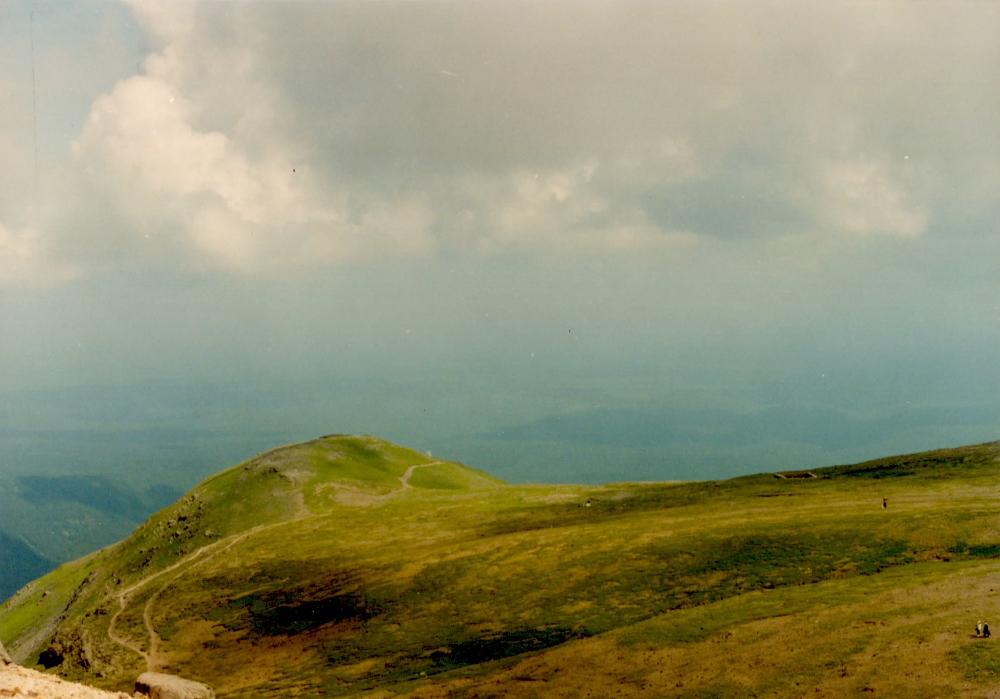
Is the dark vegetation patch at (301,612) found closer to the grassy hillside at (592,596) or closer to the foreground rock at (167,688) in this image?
the grassy hillside at (592,596)

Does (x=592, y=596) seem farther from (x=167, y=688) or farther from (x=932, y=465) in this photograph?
(x=932, y=465)

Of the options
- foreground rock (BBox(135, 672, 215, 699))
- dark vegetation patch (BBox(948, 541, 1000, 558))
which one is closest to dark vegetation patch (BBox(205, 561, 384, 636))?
foreground rock (BBox(135, 672, 215, 699))

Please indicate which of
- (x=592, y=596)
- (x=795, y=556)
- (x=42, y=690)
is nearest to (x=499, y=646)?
(x=592, y=596)

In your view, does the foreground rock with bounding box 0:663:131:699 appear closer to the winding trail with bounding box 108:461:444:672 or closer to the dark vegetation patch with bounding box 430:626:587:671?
the dark vegetation patch with bounding box 430:626:587:671

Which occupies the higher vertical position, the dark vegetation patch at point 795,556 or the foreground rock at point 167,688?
the dark vegetation patch at point 795,556

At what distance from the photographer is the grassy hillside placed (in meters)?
37.4

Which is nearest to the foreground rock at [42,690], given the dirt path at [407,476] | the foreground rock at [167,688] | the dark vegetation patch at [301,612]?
the foreground rock at [167,688]

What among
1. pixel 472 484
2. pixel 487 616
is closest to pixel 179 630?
pixel 487 616

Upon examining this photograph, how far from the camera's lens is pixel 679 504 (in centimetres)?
8475

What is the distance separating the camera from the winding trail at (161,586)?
219 feet

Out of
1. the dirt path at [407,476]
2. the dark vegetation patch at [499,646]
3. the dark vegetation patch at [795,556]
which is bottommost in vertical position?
the dark vegetation patch at [499,646]

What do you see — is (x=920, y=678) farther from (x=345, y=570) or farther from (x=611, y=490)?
(x=611, y=490)

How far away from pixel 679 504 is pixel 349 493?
65.9 metres

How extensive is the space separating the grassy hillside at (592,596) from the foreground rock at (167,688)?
6216mm
